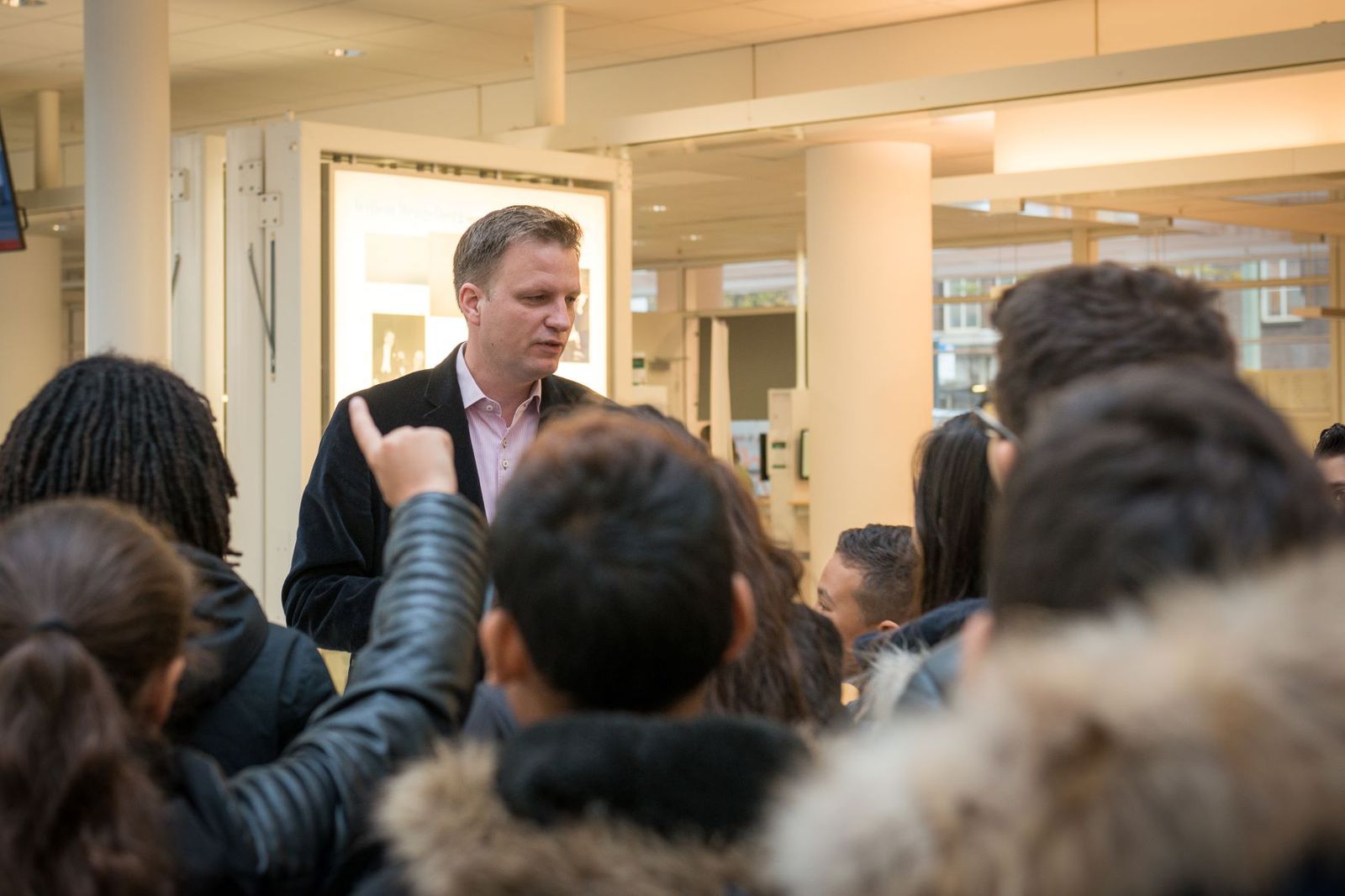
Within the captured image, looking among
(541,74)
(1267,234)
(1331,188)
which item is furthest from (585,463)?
(1267,234)

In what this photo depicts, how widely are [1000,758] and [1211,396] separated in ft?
1.04

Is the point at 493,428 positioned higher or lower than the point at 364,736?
higher

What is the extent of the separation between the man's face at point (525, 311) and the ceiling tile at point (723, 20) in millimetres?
5015

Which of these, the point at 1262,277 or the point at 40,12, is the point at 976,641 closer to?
the point at 40,12

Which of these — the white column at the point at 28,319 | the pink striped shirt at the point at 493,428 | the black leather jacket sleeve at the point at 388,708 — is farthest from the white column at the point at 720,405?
the black leather jacket sleeve at the point at 388,708

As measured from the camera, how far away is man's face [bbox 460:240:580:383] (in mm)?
3156

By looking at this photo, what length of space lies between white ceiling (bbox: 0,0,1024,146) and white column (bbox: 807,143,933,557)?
0.93 metres

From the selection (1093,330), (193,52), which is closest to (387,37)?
(193,52)

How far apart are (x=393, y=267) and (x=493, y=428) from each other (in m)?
2.73

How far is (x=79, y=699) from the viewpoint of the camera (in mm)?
1236

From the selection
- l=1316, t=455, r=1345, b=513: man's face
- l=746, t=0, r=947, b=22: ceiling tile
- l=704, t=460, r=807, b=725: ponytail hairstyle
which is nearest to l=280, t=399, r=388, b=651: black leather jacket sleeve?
l=704, t=460, r=807, b=725: ponytail hairstyle

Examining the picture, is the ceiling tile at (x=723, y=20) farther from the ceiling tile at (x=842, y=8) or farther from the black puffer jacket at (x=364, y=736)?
the black puffer jacket at (x=364, y=736)

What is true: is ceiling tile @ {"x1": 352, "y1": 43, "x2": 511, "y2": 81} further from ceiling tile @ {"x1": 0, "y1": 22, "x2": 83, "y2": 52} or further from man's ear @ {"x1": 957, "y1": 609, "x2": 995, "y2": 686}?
man's ear @ {"x1": 957, "y1": 609, "x2": 995, "y2": 686}

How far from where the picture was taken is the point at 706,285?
72.6 ft
